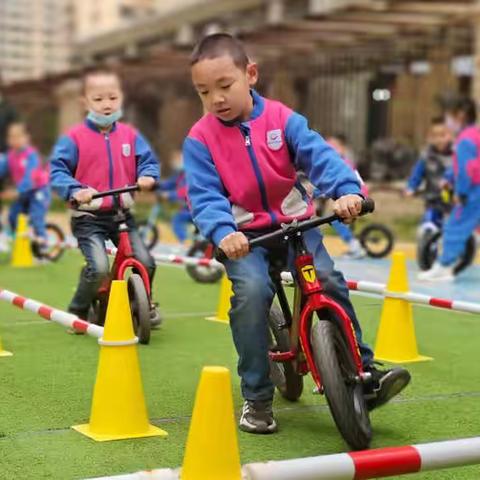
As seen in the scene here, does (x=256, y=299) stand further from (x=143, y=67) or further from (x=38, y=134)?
(x=38, y=134)

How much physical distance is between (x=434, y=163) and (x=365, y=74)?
12.7 meters

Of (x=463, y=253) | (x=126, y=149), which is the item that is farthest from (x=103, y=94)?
(x=463, y=253)

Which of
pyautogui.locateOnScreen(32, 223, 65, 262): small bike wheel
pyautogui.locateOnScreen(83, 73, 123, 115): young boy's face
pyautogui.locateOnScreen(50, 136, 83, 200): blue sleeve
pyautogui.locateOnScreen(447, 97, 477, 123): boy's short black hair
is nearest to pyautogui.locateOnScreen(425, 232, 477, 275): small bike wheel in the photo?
pyautogui.locateOnScreen(447, 97, 477, 123): boy's short black hair

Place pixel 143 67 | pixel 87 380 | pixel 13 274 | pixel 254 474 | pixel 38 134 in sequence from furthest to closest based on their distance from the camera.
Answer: pixel 38 134 < pixel 143 67 < pixel 13 274 < pixel 87 380 < pixel 254 474

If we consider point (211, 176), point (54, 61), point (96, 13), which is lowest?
point (54, 61)

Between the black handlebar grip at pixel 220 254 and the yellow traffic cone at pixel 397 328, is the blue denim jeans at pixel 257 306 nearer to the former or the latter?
the black handlebar grip at pixel 220 254

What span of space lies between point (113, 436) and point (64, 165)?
306 cm

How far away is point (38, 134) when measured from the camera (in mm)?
47500

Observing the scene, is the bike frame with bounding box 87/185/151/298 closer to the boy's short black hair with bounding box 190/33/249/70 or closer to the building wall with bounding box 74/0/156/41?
the boy's short black hair with bounding box 190/33/249/70

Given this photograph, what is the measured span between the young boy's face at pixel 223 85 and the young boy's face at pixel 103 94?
8.83 feet

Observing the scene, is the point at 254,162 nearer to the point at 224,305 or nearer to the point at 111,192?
A: the point at 111,192

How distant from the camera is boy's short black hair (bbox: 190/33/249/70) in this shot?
15.5 feet

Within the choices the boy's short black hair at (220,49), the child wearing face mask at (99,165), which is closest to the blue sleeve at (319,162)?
the boy's short black hair at (220,49)

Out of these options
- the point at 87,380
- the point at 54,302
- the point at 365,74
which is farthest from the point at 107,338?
the point at 365,74
